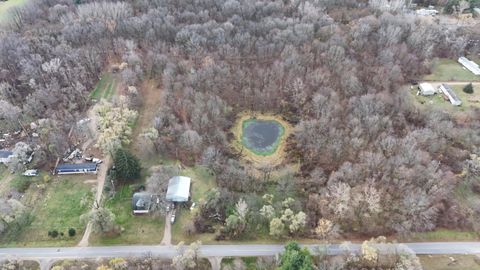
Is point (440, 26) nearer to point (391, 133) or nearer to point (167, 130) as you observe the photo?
point (391, 133)

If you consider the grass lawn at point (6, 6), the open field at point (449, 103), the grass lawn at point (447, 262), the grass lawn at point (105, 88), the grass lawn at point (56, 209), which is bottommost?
the grass lawn at point (56, 209)

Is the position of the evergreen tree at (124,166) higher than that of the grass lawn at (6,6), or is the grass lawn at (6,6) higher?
the grass lawn at (6,6)

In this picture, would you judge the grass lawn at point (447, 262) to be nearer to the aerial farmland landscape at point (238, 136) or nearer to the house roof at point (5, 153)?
the aerial farmland landscape at point (238, 136)

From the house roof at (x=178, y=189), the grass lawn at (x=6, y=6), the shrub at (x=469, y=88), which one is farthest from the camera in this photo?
the grass lawn at (x=6, y=6)

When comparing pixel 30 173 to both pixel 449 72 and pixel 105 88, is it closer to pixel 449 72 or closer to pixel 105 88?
pixel 105 88

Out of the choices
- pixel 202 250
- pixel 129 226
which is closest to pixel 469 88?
pixel 202 250

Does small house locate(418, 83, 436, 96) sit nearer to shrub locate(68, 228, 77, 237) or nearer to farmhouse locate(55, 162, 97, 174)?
farmhouse locate(55, 162, 97, 174)

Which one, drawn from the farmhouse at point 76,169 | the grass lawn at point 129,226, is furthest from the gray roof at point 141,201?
the farmhouse at point 76,169
